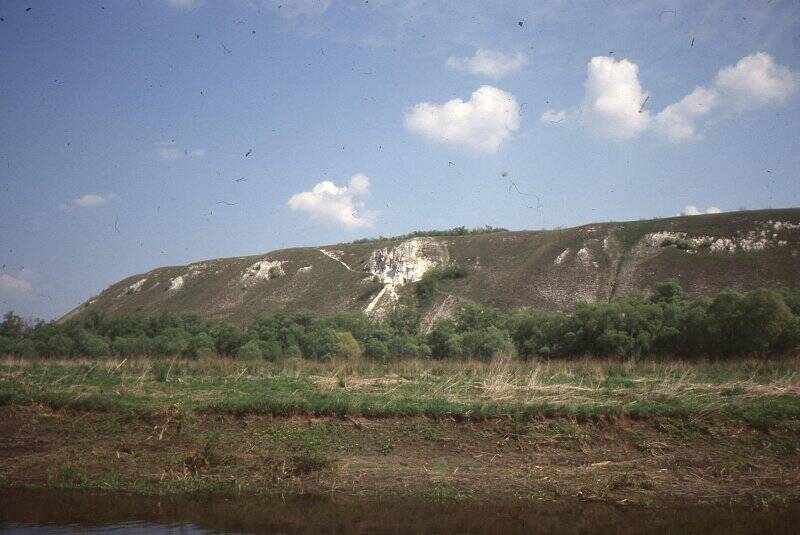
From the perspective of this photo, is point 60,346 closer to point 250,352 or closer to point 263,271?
point 250,352

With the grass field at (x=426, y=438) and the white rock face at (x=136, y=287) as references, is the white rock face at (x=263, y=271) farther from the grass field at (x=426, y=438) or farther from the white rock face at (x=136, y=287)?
the grass field at (x=426, y=438)

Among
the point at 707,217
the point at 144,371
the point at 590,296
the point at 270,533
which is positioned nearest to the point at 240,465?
the point at 270,533

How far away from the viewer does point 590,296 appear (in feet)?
233

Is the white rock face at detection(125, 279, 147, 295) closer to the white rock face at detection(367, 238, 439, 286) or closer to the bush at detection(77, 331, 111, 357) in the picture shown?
the white rock face at detection(367, 238, 439, 286)

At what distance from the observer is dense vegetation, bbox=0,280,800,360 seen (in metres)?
27.2

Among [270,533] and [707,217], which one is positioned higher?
[707,217]

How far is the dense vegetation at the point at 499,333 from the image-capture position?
2719cm

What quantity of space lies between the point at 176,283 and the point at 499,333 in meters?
93.0

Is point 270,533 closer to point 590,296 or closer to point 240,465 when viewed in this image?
point 240,465

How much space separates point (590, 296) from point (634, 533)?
65.1 metres

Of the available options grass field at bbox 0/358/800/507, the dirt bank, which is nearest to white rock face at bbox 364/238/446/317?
grass field at bbox 0/358/800/507

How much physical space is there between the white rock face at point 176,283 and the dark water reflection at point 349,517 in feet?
355

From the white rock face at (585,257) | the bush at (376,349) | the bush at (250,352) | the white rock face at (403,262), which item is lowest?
the bush at (376,349)

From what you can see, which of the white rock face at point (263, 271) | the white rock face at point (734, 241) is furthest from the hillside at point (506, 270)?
the white rock face at point (263, 271)
